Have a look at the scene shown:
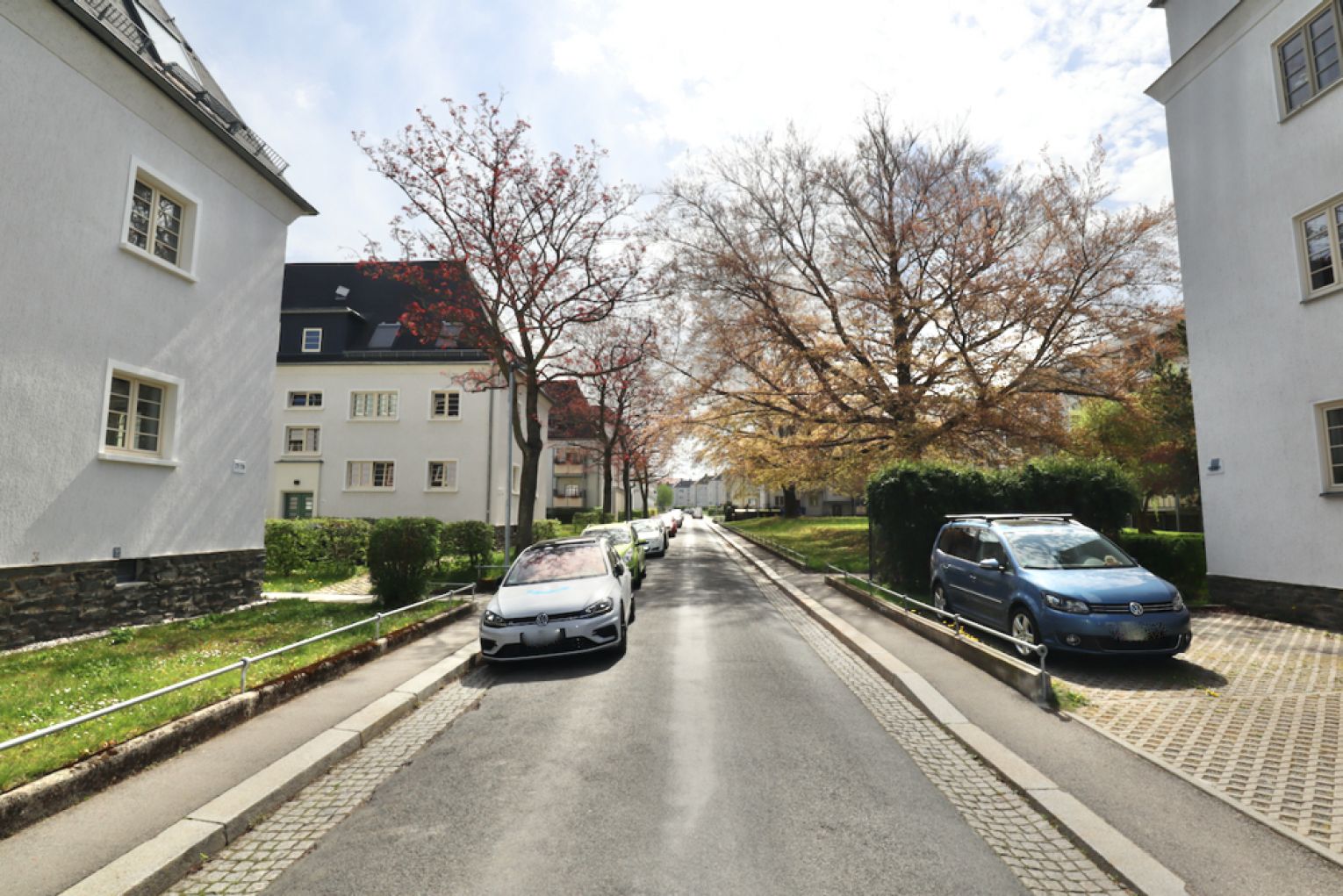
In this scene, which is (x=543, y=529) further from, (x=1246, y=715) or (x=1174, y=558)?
(x=1246, y=715)

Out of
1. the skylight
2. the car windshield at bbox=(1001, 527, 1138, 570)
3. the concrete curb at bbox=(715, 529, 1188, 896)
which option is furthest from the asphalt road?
the skylight

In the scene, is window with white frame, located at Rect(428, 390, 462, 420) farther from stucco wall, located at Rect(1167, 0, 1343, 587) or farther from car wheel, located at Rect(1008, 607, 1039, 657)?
stucco wall, located at Rect(1167, 0, 1343, 587)

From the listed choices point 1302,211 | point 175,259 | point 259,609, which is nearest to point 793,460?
point 1302,211

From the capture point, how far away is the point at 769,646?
966cm

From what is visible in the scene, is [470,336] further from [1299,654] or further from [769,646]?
[1299,654]

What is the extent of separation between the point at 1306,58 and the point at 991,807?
13.2 meters

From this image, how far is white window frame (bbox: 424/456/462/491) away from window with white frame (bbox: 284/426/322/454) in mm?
5318

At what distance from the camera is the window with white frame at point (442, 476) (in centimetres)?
2916

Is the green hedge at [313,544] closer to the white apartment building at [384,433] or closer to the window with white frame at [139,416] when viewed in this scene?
the window with white frame at [139,416]

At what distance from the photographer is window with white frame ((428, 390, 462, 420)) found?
97.2 feet

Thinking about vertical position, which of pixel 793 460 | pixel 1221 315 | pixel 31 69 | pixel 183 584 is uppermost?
pixel 31 69

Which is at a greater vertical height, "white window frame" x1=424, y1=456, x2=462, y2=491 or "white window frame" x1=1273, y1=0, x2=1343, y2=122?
"white window frame" x1=1273, y1=0, x2=1343, y2=122

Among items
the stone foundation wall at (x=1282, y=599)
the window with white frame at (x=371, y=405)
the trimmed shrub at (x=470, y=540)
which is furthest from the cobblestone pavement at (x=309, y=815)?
the window with white frame at (x=371, y=405)

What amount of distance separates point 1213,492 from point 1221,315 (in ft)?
10.4
